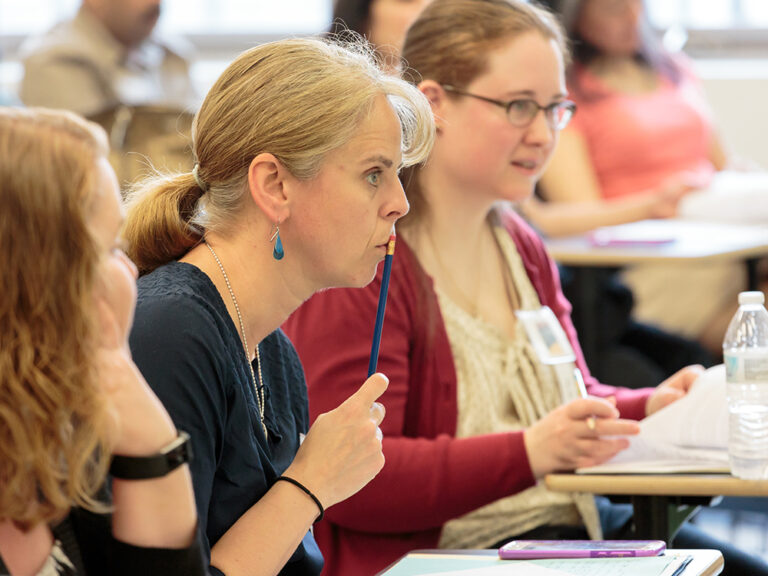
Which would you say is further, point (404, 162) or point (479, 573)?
point (404, 162)

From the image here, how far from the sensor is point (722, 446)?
1.67m

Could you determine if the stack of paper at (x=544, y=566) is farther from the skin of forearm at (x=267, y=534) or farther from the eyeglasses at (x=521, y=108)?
the eyeglasses at (x=521, y=108)

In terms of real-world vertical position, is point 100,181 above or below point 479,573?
above

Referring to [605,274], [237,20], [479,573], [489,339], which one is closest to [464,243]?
[489,339]

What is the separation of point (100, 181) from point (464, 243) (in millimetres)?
1068

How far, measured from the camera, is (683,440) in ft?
5.57

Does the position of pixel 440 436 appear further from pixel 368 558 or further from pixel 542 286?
pixel 542 286

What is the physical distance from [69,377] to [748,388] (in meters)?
1.16

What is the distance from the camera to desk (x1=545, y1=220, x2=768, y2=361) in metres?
2.92

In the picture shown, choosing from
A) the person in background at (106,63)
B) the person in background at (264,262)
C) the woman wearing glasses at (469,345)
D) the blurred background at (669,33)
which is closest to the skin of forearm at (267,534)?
the person in background at (264,262)

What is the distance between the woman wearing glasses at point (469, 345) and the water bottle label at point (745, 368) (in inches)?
6.8

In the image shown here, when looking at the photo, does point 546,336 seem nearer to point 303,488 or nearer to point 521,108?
point 521,108

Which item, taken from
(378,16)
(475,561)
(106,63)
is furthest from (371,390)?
(106,63)

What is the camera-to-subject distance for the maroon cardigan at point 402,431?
5.44ft
